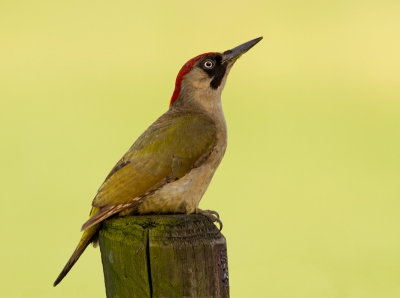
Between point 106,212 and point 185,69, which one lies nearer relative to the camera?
point 106,212

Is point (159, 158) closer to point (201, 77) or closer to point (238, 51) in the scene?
point (201, 77)

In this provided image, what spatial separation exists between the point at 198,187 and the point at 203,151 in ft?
0.81

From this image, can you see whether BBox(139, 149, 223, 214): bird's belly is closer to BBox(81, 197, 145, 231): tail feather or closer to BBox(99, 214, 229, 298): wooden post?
BBox(81, 197, 145, 231): tail feather

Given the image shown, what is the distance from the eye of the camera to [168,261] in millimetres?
2557

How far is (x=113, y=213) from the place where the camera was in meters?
3.25

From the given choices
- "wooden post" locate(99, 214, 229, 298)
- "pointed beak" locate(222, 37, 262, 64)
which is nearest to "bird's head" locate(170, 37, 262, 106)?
"pointed beak" locate(222, 37, 262, 64)

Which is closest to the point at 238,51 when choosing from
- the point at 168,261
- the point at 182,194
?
the point at 182,194

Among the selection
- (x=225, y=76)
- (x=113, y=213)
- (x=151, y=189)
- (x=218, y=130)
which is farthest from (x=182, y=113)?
(x=113, y=213)

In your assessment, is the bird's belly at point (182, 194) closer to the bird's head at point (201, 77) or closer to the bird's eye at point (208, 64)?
the bird's head at point (201, 77)

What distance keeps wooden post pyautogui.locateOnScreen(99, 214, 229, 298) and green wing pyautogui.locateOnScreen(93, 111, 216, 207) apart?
→ 71cm

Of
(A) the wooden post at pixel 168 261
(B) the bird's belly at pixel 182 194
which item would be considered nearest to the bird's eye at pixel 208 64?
(B) the bird's belly at pixel 182 194

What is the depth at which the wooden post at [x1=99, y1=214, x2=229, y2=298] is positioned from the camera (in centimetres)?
254

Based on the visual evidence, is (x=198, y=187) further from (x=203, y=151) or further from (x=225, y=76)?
(x=225, y=76)

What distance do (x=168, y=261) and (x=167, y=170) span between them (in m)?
1.16
